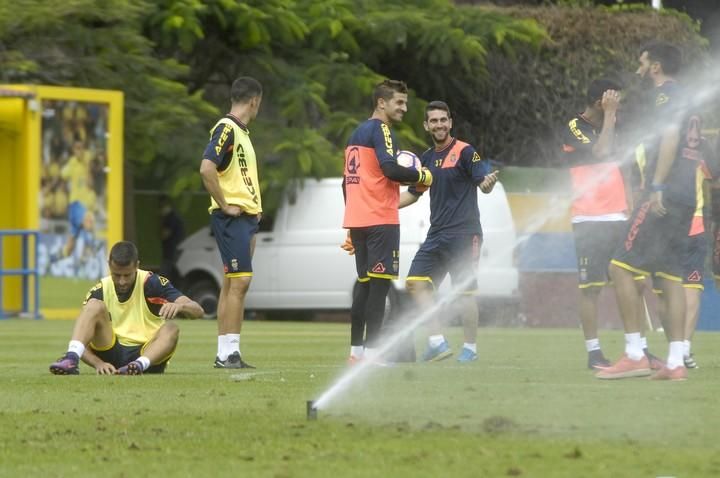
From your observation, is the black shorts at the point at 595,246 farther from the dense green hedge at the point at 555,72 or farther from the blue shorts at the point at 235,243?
the dense green hedge at the point at 555,72

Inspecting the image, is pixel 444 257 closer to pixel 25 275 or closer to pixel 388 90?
pixel 388 90

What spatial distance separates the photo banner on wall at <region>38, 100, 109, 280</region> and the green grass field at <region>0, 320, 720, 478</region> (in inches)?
418

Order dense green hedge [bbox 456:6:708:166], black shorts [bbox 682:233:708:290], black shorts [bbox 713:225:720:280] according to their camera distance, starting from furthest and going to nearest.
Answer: dense green hedge [bbox 456:6:708:166] → black shorts [bbox 713:225:720:280] → black shorts [bbox 682:233:708:290]

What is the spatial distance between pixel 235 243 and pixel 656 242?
2899mm

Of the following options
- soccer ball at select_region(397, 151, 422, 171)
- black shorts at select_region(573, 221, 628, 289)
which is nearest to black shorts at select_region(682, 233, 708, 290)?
black shorts at select_region(573, 221, 628, 289)

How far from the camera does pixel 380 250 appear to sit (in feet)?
40.9

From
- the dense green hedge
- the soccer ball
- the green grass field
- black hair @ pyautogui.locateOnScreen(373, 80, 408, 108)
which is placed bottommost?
the green grass field

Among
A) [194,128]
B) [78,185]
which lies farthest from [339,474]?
[194,128]

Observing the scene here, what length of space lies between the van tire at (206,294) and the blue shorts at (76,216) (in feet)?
9.19

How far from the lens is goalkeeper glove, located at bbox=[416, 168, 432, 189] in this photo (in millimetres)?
12500

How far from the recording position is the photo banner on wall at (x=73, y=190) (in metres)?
23.6

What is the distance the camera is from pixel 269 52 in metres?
27.9

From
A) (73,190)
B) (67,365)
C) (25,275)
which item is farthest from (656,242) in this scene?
(73,190)

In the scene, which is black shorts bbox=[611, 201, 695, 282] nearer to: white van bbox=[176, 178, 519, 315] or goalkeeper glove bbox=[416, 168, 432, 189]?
goalkeeper glove bbox=[416, 168, 432, 189]
